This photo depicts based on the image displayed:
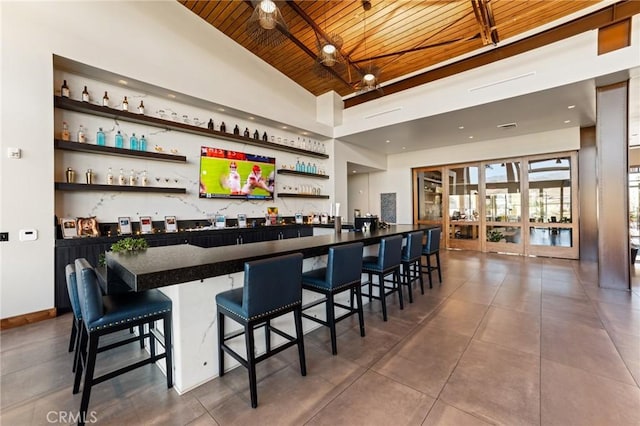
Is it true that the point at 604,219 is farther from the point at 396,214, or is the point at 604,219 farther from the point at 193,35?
the point at 193,35

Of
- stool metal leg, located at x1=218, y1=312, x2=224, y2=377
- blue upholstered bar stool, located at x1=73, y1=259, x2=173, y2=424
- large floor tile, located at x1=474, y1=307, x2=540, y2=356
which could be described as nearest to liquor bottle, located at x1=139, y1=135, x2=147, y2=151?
blue upholstered bar stool, located at x1=73, y1=259, x2=173, y2=424

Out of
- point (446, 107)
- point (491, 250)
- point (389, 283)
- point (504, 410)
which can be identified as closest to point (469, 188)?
point (491, 250)

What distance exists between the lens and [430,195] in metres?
8.80

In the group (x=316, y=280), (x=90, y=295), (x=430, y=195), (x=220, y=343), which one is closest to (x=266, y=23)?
(x=316, y=280)

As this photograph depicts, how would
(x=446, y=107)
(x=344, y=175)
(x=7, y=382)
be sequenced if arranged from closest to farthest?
(x=7, y=382)
(x=446, y=107)
(x=344, y=175)

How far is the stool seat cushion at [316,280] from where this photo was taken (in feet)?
8.04

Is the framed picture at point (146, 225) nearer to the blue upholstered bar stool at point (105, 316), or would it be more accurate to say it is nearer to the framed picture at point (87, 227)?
the framed picture at point (87, 227)

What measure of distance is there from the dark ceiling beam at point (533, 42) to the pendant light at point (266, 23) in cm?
373

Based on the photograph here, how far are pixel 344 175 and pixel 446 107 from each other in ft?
10.1

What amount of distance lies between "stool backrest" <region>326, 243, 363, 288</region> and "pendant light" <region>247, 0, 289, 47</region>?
8.94 ft

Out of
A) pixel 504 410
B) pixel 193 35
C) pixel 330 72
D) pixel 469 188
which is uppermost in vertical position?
pixel 193 35

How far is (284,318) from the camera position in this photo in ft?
8.50

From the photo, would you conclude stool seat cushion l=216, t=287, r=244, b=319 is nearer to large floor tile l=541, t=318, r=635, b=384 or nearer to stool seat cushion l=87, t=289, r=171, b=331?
stool seat cushion l=87, t=289, r=171, b=331

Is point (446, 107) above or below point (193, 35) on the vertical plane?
below
